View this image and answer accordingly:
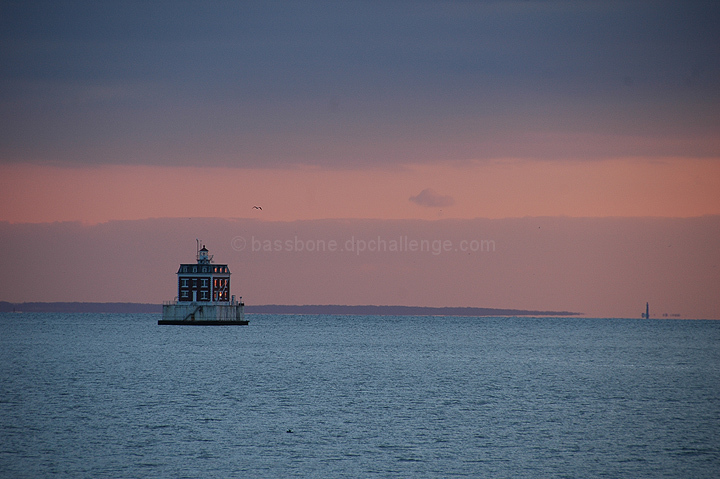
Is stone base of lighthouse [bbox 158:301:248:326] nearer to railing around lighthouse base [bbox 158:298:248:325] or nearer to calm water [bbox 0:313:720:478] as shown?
railing around lighthouse base [bbox 158:298:248:325]

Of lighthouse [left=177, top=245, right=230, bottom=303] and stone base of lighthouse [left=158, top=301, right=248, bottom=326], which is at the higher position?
lighthouse [left=177, top=245, right=230, bottom=303]

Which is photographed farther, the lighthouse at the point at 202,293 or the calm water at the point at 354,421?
the lighthouse at the point at 202,293

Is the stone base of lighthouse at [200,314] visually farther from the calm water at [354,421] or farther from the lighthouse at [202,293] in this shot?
the calm water at [354,421]

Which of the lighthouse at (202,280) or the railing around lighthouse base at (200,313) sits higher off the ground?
the lighthouse at (202,280)

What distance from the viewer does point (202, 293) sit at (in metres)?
189

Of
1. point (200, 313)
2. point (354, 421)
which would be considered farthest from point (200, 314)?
point (354, 421)

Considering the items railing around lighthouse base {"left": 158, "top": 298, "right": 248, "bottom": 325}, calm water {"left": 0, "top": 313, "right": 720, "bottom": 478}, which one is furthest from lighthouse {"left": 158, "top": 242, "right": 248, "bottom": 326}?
A: calm water {"left": 0, "top": 313, "right": 720, "bottom": 478}

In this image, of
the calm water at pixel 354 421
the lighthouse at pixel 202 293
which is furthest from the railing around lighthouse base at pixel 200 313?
the calm water at pixel 354 421

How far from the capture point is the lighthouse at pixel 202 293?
187 metres

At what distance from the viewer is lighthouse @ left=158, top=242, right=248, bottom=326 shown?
187375 millimetres

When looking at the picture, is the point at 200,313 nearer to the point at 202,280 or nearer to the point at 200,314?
the point at 200,314

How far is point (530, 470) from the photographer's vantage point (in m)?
38.1

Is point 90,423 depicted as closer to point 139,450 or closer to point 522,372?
point 139,450

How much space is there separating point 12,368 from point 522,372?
174 ft
